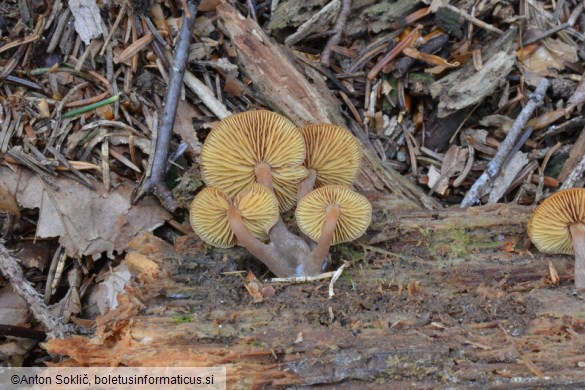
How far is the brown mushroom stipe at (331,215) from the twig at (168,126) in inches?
38.6

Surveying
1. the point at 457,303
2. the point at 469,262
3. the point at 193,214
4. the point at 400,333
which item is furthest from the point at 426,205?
the point at 193,214

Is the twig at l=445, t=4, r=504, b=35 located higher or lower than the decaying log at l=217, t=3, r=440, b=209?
higher

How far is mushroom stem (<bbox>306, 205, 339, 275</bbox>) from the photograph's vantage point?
118 inches

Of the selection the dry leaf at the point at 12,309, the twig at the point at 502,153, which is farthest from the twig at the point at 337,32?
the dry leaf at the point at 12,309

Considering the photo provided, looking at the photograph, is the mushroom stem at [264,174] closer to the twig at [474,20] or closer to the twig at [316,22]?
the twig at [316,22]

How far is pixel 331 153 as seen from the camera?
10.7 feet

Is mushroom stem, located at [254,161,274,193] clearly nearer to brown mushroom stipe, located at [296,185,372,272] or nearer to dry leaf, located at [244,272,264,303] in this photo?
brown mushroom stipe, located at [296,185,372,272]

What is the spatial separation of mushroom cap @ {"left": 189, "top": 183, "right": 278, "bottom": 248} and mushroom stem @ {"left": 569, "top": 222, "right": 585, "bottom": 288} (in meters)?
1.82

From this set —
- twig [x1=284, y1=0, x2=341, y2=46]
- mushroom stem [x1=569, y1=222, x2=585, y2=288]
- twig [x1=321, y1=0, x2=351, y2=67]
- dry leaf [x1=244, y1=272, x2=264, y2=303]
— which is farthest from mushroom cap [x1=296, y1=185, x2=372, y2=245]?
twig [x1=284, y1=0, x2=341, y2=46]

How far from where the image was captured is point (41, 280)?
355 centimetres

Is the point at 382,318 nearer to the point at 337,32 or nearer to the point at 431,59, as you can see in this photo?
the point at 431,59

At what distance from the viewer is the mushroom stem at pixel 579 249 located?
306 cm

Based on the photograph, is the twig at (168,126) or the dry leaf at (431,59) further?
the dry leaf at (431,59)

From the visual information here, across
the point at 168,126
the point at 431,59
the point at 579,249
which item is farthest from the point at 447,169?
the point at 168,126
